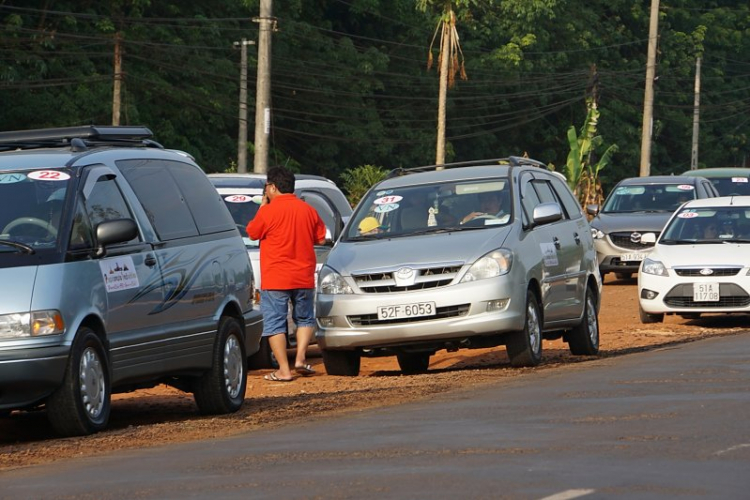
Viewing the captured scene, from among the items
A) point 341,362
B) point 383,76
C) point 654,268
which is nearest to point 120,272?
point 341,362

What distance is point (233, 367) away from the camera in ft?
38.4

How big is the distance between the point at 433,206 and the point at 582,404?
4.41m

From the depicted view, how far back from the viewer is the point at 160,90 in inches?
2172

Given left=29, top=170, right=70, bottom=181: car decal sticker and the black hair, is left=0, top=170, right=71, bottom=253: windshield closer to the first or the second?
left=29, top=170, right=70, bottom=181: car decal sticker

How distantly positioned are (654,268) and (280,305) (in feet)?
22.3

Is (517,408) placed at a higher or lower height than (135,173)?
lower

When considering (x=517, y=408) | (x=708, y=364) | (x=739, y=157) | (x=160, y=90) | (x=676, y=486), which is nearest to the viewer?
(x=676, y=486)

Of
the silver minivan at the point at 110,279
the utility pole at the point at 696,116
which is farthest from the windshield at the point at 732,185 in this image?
the utility pole at the point at 696,116

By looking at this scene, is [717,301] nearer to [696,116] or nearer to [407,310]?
[407,310]

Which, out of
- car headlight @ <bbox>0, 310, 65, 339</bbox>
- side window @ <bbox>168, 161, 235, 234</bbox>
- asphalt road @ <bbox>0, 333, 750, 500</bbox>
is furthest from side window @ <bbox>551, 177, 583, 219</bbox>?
car headlight @ <bbox>0, 310, 65, 339</bbox>

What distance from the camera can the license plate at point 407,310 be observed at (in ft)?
43.9

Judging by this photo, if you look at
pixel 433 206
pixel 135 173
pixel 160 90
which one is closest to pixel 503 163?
pixel 433 206

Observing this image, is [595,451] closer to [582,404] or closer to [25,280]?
[582,404]

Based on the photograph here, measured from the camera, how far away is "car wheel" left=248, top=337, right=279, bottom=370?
1554 centimetres
